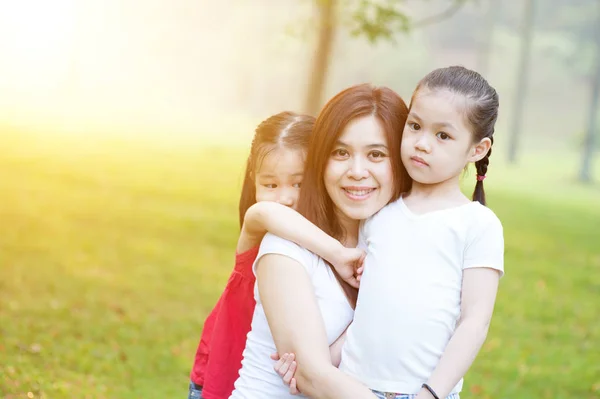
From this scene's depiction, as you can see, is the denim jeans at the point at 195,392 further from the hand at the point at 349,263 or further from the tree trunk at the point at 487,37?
the tree trunk at the point at 487,37

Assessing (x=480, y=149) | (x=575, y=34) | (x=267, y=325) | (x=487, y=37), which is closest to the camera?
(x=480, y=149)

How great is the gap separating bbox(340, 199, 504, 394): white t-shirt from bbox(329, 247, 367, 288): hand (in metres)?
0.13

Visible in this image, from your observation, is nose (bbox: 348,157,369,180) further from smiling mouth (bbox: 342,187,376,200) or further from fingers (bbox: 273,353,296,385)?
fingers (bbox: 273,353,296,385)

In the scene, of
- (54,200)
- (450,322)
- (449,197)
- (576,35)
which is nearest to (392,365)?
(450,322)

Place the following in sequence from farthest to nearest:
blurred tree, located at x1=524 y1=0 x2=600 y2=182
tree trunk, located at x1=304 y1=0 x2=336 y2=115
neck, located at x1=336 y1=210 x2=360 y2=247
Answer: blurred tree, located at x1=524 y1=0 x2=600 y2=182 < tree trunk, located at x1=304 y1=0 x2=336 y2=115 < neck, located at x1=336 y1=210 x2=360 y2=247

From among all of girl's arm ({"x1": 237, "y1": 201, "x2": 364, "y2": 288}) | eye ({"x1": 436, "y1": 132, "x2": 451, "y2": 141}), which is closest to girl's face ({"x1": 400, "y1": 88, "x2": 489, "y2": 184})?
eye ({"x1": 436, "y1": 132, "x2": 451, "y2": 141})

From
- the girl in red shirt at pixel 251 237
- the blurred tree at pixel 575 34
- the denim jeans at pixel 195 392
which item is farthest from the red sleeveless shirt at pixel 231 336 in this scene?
the blurred tree at pixel 575 34

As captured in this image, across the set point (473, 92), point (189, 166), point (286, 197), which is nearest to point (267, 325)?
point (286, 197)

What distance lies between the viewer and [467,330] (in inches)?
103

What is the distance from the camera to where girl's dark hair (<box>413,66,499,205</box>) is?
2746 millimetres

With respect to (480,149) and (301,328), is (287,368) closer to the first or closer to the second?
(301,328)

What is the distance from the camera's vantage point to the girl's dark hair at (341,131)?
293cm

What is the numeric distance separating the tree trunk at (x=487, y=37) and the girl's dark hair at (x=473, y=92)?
1216 inches

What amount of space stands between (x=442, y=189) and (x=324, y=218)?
439 mm
